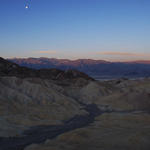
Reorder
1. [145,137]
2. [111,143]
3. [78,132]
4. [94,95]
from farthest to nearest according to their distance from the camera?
[94,95] → [78,132] → [145,137] → [111,143]

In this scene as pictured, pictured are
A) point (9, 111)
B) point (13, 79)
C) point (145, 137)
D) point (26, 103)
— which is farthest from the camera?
point (13, 79)

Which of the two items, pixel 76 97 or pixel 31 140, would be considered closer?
pixel 31 140

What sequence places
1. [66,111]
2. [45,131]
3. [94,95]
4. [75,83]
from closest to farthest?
[45,131] → [66,111] → [94,95] → [75,83]

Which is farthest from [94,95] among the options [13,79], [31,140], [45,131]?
[31,140]

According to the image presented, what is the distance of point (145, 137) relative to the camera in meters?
19.2

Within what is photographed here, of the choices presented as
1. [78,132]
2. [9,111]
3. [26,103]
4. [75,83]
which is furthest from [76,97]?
[78,132]

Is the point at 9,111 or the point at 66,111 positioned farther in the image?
the point at 66,111

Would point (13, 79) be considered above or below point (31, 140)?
above

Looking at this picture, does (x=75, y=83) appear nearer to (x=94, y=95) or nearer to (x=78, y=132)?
(x=94, y=95)

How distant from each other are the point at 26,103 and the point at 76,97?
21110mm

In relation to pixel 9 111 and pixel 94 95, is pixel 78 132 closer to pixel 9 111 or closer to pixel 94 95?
pixel 9 111

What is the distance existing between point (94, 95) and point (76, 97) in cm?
506

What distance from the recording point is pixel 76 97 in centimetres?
5984

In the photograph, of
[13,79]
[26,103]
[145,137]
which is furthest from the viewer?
[13,79]
